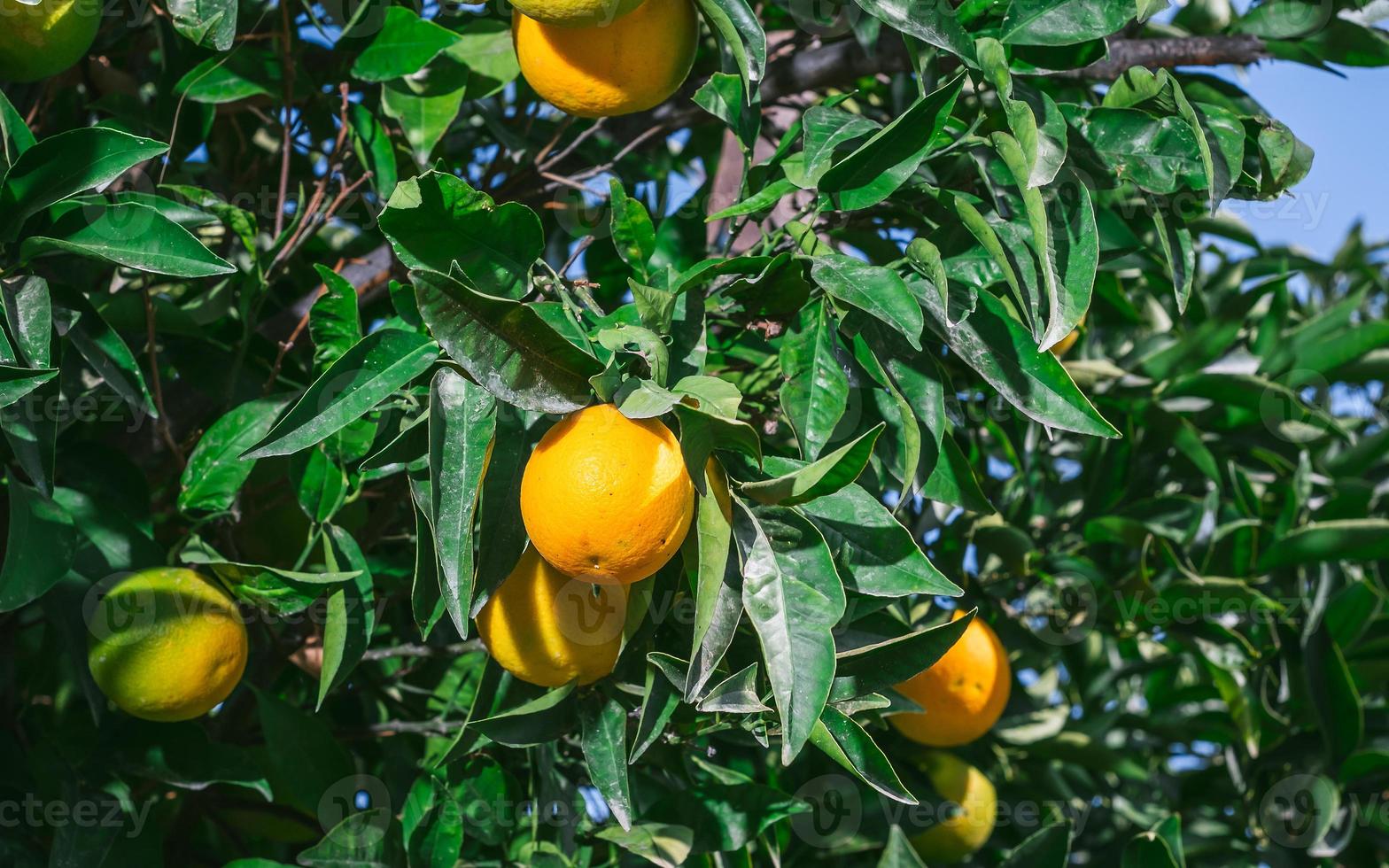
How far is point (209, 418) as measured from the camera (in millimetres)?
1363

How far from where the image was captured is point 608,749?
106 cm

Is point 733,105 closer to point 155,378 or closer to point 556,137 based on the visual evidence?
point 556,137

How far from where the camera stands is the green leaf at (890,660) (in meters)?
0.93

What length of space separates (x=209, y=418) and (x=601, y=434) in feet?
2.33

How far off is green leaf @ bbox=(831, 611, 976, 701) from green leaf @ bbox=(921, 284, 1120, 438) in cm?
17

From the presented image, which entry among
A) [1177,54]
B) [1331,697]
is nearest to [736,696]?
[1177,54]

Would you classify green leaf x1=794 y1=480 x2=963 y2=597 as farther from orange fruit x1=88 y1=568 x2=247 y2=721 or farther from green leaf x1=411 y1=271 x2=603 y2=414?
orange fruit x1=88 y1=568 x2=247 y2=721

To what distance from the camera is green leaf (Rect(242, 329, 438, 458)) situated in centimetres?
86

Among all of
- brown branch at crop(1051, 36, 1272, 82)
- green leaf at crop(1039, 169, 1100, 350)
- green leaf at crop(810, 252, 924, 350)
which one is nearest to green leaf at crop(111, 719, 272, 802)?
green leaf at crop(810, 252, 924, 350)

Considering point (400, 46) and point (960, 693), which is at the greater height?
point (400, 46)

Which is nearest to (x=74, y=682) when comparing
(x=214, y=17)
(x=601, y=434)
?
(x=214, y=17)

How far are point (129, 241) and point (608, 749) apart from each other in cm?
58
